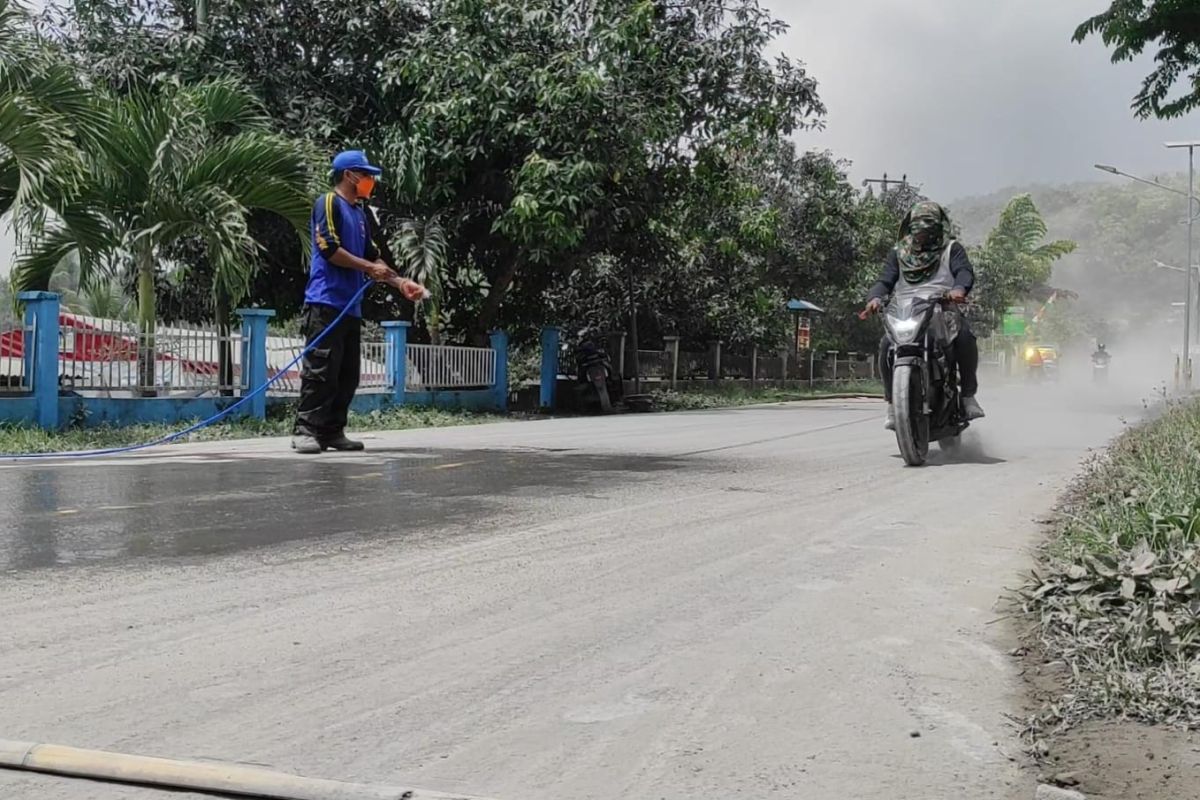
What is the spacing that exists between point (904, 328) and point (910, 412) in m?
0.61

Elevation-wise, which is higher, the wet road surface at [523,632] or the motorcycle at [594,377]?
the motorcycle at [594,377]

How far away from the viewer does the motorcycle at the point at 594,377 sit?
21016mm

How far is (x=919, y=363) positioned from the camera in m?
8.58

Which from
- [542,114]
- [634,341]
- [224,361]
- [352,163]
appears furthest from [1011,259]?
[352,163]

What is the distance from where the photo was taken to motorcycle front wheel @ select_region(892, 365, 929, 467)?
27.9 feet

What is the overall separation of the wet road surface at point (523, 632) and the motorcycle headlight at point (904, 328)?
1675 millimetres

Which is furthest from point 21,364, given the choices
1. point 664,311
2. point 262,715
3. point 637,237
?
point 664,311

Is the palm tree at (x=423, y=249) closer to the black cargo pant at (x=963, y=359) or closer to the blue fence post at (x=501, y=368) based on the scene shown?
the blue fence post at (x=501, y=368)

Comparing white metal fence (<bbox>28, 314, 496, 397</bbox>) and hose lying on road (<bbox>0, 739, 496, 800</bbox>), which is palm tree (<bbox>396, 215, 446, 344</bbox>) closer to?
white metal fence (<bbox>28, 314, 496, 397</bbox>)

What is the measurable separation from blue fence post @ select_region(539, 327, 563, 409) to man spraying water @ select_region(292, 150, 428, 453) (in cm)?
1260

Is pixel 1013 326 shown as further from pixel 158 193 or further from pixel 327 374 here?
pixel 327 374

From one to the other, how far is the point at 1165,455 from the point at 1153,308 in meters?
134

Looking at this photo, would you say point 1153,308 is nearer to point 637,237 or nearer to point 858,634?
point 637,237

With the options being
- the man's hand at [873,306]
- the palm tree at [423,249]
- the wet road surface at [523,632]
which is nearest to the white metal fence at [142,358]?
the palm tree at [423,249]
